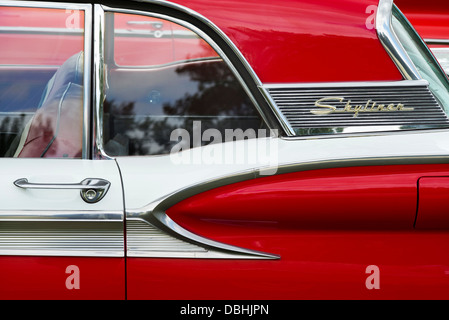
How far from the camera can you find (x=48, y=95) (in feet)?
6.38

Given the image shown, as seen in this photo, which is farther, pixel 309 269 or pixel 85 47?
pixel 85 47

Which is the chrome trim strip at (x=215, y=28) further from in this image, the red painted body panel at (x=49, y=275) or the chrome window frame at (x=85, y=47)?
the red painted body panel at (x=49, y=275)

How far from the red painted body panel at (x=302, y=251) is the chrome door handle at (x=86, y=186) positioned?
0.22 metres

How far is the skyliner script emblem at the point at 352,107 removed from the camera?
1.77 metres

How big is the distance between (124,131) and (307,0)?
0.74m

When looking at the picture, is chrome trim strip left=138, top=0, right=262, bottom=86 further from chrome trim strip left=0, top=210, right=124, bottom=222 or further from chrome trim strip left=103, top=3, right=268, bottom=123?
chrome trim strip left=0, top=210, right=124, bottom=222

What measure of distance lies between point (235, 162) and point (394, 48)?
0.63 metres

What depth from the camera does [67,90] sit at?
190 cm

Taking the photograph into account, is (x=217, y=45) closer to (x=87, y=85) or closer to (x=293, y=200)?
(x=87, y=85)

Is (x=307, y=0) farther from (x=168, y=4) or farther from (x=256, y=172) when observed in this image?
(x=256, y=172)

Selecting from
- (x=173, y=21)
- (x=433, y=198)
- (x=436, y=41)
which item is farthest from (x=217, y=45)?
(x=436, y=41)
